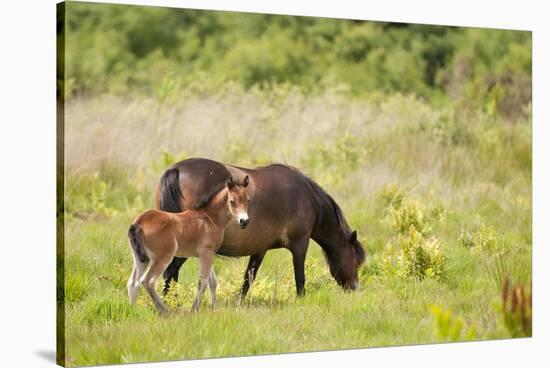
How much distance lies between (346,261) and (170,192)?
2109mm

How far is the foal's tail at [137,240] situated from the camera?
802 cm

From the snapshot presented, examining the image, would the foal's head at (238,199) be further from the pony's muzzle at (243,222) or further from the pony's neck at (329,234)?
the pony's neck at (329,234)

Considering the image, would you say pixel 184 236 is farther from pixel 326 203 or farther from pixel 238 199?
pixel 326 203

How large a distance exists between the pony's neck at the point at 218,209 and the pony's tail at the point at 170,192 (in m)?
0.28

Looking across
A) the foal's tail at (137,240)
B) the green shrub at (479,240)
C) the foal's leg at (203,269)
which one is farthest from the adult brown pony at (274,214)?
the green shrub at (479,240)

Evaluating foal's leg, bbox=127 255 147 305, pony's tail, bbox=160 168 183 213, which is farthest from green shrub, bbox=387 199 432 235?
foal's leg, bbox=127 255 147 305

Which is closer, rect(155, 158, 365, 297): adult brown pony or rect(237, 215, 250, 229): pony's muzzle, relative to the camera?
rect(237, 215, 250, 229): pony's muzzle

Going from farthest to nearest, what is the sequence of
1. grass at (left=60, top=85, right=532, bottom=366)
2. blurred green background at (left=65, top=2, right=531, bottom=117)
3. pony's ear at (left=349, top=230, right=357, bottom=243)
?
blurred green background at (left=65, top=2, right=531, bottom=117) → pony's ear at (left=349, top=230, right=357, bottom=243) → grass at (left=60, top=85, right=532, bottom=366)

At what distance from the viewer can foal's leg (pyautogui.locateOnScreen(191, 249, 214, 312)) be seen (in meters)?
8.44

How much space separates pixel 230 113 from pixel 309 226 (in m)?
4.05

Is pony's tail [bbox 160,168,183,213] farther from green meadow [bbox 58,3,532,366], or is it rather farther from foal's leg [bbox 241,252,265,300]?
foal's leg [bbox 241,252,265,300]

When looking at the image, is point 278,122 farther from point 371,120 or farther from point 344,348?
point 344,348

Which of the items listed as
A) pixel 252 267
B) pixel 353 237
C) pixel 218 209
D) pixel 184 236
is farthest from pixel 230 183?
pixel 353 237

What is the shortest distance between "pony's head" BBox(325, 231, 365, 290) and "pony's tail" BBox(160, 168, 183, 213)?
187cm
